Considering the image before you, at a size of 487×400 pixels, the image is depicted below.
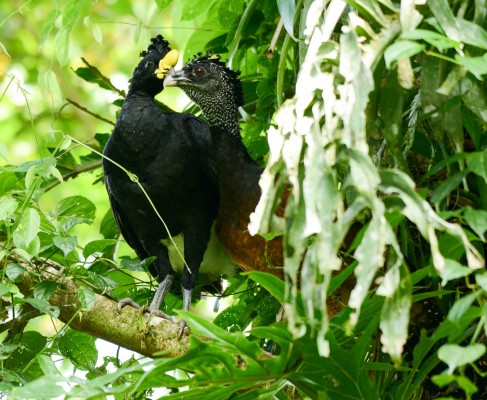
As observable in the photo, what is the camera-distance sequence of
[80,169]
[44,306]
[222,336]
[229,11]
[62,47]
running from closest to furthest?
[222,336], [44,306], [62,47], [229,11], [80,169]

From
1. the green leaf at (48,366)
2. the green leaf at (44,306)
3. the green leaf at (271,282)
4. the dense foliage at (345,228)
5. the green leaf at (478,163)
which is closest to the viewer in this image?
the dense foliage at (345,228)

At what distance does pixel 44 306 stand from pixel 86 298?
4.7 inches

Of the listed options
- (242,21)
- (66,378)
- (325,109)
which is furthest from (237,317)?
(325,109)

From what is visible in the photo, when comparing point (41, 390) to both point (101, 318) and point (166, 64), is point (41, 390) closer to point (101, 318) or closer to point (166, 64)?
point (101, 318)

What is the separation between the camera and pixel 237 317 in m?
2.97

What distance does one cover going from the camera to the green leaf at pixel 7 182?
7.86 feet

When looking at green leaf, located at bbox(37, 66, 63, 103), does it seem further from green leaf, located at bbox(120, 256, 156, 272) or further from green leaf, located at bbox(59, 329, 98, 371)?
green leaf, located at bbox(59, 329, 98, 371)

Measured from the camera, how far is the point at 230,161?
2947 mm

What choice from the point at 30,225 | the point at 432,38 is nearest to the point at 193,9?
the point at 30,225

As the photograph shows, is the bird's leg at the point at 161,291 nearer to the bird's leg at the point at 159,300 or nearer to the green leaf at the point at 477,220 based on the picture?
the bird's leg at the point at 159,300

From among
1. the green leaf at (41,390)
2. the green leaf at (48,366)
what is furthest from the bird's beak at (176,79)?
the green leaf at (41,390)

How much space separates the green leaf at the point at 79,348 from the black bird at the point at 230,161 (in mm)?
560

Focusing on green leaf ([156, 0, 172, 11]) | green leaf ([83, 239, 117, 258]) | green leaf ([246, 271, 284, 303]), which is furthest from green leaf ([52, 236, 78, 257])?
green leaf ([156, 0, 172, 11])

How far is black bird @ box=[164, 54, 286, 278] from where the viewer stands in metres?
2.89
